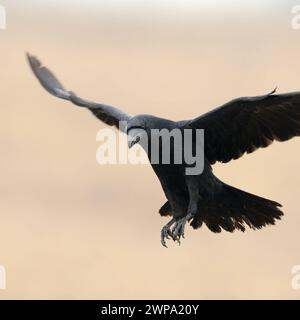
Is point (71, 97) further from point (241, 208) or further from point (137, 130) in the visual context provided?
point (241, 208)

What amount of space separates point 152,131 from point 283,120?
77.1 inches

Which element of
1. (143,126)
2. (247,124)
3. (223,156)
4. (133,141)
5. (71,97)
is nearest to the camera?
(133,141)

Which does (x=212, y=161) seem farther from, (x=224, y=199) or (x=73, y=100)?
(x=73, y=100)

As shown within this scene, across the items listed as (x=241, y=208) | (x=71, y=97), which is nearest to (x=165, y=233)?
(x=241, y=208)

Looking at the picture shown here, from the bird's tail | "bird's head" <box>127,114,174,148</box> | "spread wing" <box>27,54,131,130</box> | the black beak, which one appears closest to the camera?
the black beak

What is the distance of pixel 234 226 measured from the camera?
19734mm

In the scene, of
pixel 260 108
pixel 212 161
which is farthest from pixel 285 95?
pixel 212 161

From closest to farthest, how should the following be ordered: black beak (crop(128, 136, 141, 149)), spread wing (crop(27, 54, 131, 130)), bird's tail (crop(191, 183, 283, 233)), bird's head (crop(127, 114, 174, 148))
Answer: black beak (crop(128, 136, 141, 149))
bird's head (crop(127, 114, 174, 148))
bird's tail (crop(191, 183, 283, 233))
spread wing (crop(27, 54, 131, 130))

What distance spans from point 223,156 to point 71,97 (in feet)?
9.87

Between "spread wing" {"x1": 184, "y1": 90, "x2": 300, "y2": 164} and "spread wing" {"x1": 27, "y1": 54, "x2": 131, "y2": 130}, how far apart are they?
167 cm

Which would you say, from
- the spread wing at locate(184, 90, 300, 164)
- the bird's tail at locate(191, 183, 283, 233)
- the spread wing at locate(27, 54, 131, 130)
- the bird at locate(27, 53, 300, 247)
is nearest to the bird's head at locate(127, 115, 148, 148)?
the bird at locate(27, 53, 300, 247)

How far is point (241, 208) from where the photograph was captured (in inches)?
770

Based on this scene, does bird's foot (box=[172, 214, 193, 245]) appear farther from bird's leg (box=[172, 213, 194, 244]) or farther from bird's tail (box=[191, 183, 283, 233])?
bird's tail (box=[191, 183, 283, 233])

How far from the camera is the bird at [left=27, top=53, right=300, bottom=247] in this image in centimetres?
1878
